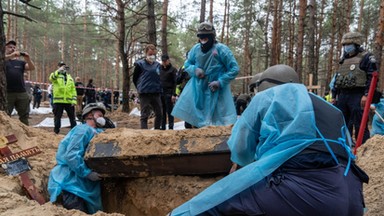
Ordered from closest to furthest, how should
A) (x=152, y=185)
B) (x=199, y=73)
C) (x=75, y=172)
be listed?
(x=75, y=172)
(x=152, y=185)
(x=199, y=73)

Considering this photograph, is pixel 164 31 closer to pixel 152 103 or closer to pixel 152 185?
pixel 152 103

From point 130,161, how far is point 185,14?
19.2 metres

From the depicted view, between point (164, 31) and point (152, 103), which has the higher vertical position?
point (164, 31)

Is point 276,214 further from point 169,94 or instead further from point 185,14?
point 185,14

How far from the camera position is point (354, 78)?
5.23m

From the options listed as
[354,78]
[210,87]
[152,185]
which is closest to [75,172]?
[152,185]

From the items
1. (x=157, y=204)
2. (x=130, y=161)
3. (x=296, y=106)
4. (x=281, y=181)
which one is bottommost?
(x=157, y=204)

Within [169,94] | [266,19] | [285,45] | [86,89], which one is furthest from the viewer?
[285,45]

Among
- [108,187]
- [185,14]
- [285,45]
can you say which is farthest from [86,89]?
[285,45]

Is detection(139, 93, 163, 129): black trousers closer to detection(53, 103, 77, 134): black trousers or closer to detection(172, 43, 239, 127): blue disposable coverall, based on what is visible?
detection(172, 43, 239, 127): blue disposable coverall

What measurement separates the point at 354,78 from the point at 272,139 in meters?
3.86

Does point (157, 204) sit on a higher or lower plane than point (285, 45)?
lower

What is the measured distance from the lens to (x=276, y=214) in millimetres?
1812

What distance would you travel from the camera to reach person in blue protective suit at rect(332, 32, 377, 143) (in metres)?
5.20
